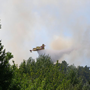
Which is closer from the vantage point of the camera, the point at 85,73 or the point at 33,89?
the point at 33,89

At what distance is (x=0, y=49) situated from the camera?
15.4 m

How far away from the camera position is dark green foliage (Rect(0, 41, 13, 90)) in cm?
1437

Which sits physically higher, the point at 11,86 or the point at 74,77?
the point at 74,77

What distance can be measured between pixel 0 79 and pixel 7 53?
2322mm

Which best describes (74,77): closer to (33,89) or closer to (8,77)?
(33,89)

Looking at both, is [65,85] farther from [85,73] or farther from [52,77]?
[85,73]

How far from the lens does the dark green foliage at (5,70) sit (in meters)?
14.4

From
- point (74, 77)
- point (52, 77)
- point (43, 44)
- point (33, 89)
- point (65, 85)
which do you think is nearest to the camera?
point (33, 89)

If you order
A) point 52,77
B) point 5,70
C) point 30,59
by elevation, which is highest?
point 30,59

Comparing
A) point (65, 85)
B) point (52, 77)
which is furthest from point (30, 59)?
point (65, 85)

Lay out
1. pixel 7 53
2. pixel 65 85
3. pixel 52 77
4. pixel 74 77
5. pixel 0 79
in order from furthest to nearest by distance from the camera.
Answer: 1. pixel 74 77
2. pixel 52 77
3. pixel 65 85
4. pixel 7 53
5. pixel 0 79

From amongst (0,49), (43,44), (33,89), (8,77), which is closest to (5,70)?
(8,77)

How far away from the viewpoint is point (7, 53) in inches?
595

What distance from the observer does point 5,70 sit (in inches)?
583
